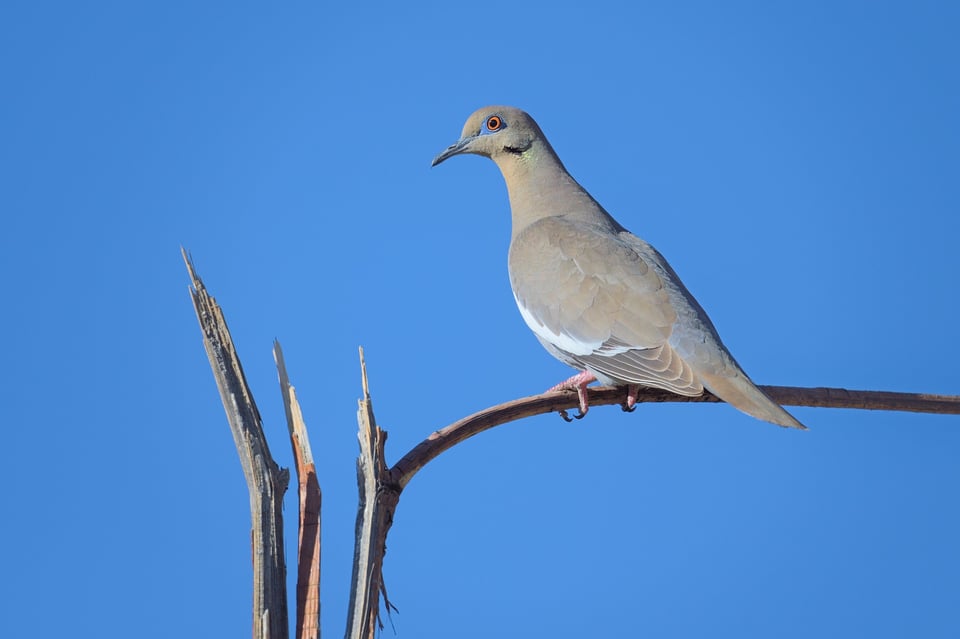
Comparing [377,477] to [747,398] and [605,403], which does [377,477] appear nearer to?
[747,398]

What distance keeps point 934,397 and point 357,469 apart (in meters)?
1.71

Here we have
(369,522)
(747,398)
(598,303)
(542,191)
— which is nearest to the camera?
(369,522)

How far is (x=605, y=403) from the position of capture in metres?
3.19

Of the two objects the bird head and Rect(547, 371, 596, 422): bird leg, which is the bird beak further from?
Rect(547, 371, 596, 422): bird leg

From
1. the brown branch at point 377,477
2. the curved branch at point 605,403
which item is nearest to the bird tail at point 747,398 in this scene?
the curved branch at point 605,403

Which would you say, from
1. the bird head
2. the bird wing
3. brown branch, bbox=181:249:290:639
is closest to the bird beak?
the bird head

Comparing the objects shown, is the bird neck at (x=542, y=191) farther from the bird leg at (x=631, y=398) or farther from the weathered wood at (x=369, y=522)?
→ the weathered wood at (x=369, y=522)

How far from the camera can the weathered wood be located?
203cm

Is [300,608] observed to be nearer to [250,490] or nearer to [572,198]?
[250,490]

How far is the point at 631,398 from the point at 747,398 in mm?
505

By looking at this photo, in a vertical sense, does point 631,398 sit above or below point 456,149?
below

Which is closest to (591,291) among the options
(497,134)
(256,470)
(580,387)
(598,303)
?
(598,303)

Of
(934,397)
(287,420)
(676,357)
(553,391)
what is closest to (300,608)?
(287,420)

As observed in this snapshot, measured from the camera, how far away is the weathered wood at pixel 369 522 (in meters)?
2.03
